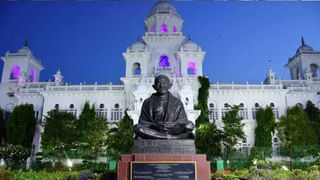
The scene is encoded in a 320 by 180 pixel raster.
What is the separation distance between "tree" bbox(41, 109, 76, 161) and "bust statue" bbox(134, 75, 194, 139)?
80.0 feet

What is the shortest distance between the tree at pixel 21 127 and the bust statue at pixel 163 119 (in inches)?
1315

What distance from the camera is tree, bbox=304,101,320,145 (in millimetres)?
37531


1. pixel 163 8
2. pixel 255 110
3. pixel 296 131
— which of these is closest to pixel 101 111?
pixel 163 8

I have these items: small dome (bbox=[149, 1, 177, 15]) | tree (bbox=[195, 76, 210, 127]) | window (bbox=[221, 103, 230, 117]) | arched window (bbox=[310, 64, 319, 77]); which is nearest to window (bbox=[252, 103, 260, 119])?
window (bbox=[221, 103, 230, 117])

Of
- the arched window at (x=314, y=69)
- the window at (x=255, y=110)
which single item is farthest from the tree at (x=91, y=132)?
the arched window at (x=314, y=69)

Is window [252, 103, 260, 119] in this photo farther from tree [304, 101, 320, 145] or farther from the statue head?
the statue head

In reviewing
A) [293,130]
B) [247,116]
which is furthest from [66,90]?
[293,130]

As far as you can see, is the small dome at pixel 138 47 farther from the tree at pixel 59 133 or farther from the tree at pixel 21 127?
the tree at pixel 21 127

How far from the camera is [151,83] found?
122ft

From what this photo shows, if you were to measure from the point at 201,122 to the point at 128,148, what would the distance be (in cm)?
1048

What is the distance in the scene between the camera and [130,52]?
41688 millimetres

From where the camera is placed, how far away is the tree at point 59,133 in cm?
3189

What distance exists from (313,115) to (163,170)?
38.6m

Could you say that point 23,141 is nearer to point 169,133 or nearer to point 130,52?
point 130,52
